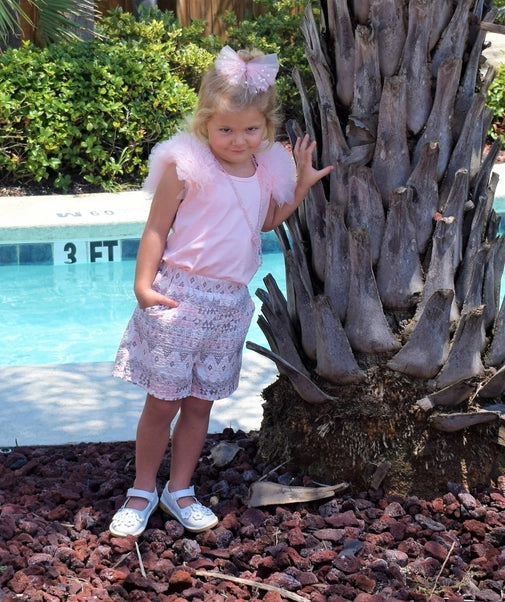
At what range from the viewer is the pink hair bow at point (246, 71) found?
2605 mm

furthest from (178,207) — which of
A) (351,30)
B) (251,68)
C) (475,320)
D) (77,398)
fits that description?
(77,398)

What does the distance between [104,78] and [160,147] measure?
22.0ft

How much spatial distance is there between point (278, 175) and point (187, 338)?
1.87 feet

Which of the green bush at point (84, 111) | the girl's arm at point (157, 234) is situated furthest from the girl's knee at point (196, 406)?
the green bush at point (84, 111)

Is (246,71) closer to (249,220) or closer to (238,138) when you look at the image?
(238,138)

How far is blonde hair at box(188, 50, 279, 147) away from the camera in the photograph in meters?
2.61

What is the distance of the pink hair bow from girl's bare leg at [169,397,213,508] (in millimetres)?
979

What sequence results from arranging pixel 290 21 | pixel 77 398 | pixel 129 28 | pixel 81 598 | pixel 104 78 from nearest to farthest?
pixel 81 598 → pixel 77 398 → pixel 104 78 → pixel 129 28 → pixel 290 21

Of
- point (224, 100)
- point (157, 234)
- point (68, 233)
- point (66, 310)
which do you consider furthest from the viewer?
point (68, 233)

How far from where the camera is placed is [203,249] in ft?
8.89

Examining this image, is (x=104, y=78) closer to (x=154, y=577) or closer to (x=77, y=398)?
(x=77, y=398)

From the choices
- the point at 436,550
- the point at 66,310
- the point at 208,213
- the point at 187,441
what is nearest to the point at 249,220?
the point at 208,213

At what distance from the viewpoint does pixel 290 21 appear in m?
12.3

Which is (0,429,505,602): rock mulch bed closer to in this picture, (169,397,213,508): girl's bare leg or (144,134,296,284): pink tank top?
(169,397,213,508): girl's bare leg
